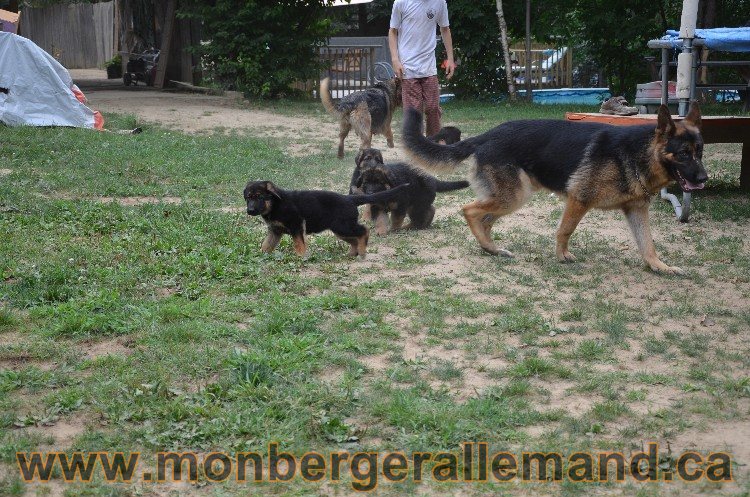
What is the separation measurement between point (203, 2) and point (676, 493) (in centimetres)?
2157

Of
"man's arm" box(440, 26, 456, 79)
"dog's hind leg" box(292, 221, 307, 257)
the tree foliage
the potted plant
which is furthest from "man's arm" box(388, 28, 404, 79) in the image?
the potted plant

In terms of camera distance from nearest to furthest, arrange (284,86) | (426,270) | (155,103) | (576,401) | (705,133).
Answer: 1. (576,401)
2. (426,270)
3. (705,133)
4. (155,103)
5. (284,86)

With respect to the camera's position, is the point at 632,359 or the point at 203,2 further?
the point at 203,2

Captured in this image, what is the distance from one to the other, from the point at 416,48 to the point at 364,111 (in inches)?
99.1

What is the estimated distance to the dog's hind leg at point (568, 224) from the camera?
6.89 meters

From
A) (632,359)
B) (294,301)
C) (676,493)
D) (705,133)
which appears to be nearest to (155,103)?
(705,133)

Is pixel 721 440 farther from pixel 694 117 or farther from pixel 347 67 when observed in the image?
pixel 347 67

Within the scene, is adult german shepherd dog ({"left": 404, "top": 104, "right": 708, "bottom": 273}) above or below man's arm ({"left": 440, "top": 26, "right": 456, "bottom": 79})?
below

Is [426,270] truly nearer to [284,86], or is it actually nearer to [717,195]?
[717,195]

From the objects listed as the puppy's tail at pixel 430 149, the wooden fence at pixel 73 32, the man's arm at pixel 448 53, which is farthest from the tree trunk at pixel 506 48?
the wooden fence at pixel 73 32

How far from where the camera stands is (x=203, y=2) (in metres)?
22.4

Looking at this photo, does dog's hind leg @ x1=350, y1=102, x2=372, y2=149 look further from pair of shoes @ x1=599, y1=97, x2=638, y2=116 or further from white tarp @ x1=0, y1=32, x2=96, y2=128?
white tarp @ x1=0, y1=32, x2=96, y2=128

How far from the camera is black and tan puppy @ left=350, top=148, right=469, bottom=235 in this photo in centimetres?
804

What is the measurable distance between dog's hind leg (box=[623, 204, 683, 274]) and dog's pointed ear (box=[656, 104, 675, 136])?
2.28 ft
